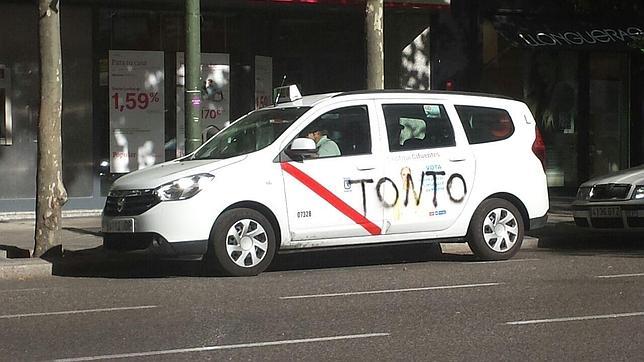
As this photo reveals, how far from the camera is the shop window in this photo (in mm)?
15844

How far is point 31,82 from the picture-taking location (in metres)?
16.0

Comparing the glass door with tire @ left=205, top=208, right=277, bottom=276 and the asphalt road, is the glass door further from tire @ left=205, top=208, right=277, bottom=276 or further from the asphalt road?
tire @ left=205, top=208, right=277, bottom=276

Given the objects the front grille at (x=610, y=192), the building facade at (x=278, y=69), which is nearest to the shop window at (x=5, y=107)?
the building facade at (x=278, y=69)

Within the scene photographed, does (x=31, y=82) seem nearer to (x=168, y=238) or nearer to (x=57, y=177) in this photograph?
(x=57, y=177)

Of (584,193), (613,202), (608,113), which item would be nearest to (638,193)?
(613,202)

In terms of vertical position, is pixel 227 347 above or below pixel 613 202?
below

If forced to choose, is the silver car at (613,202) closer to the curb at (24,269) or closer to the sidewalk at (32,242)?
the sidewalk at (32,242)

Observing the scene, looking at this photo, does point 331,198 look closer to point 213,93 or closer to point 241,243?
point 241,243

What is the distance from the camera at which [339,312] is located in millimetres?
8078

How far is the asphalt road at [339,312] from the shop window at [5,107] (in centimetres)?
544

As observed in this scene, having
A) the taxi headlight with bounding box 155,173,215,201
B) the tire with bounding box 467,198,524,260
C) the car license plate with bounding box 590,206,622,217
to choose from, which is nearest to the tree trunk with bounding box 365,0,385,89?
the tire with bounding box 467,198,524,260

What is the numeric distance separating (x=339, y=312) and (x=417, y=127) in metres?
3.56

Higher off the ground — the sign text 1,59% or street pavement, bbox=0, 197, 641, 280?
the sign text 1,59%

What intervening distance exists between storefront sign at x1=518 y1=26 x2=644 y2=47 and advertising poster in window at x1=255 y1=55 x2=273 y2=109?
4.55m
